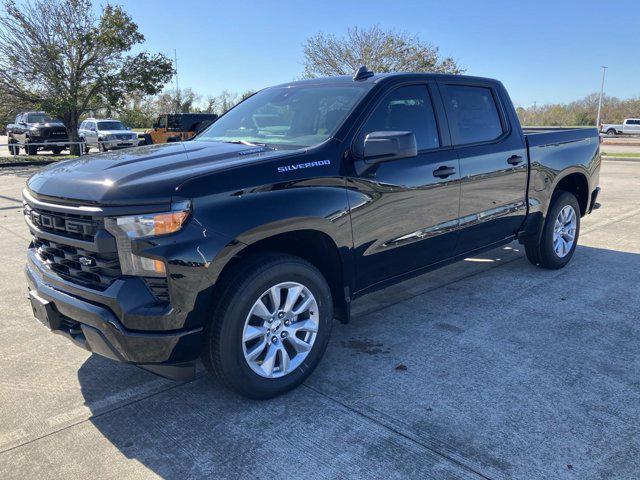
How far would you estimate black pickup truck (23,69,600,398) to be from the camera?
2.70 metres

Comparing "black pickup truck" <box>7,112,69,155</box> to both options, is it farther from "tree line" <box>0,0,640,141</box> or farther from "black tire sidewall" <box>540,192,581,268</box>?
"black tire sidewall" <box>540,192,581,268</box>

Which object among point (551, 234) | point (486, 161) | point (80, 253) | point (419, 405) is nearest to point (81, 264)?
point (80, 253)

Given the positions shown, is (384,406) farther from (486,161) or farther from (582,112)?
(582,112)

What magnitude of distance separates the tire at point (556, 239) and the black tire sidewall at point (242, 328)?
313 centimetres

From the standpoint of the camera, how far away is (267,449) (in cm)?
271

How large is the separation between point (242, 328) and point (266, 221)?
61 centimetres

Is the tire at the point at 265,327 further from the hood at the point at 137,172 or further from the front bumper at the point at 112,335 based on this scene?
the hood at the point at 137,172

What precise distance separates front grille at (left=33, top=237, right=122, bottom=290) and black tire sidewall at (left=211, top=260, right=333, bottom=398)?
0.64 meters

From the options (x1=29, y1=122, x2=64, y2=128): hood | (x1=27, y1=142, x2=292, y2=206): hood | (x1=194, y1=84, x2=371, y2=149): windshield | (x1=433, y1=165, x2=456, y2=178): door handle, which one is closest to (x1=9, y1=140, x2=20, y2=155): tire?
(x1=29, y1=122, x2=64, y2=128): hood

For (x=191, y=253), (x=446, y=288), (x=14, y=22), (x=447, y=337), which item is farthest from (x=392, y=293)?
(x=14, y=22)

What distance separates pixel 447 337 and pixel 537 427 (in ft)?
4.03

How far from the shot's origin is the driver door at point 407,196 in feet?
11.7

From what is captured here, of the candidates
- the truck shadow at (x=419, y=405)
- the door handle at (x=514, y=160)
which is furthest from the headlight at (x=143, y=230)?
the door handle at (x=514, y=160)

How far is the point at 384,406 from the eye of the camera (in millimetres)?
3076
